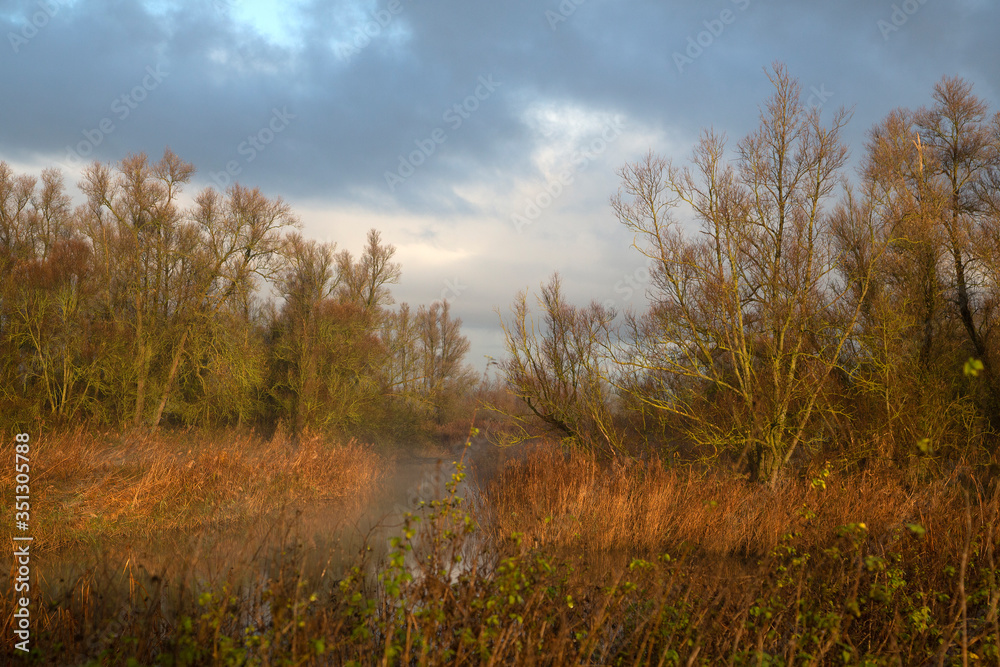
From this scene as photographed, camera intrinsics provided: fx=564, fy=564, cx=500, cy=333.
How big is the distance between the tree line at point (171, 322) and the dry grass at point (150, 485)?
3037 millimetres

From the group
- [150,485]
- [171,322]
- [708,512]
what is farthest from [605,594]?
[171,322]

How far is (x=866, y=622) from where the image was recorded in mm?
4531

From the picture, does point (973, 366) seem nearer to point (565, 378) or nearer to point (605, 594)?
point (605, 594)

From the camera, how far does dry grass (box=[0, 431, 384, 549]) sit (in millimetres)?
8700

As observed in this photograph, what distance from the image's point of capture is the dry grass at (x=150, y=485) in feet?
28.5

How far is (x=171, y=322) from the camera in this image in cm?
1755

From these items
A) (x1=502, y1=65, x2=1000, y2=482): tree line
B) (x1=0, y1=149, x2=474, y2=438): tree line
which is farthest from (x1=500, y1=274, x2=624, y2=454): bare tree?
(x1=0, y1=149, x2=474, y2=438): tree line

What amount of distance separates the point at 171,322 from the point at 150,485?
9171 mm

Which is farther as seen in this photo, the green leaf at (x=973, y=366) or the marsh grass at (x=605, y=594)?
the marsh grass at (x=605, y=594)

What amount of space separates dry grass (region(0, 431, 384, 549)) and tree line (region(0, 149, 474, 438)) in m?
3.04

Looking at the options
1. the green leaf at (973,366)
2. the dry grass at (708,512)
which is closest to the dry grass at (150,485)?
the dry grass at (708,512)

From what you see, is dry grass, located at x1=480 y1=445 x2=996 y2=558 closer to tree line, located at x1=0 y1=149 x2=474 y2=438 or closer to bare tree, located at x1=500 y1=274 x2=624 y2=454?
bare tree, located at x1=500 y1=274 x2=624 y2=454

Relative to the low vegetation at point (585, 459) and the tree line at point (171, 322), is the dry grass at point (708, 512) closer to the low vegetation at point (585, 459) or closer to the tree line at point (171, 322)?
the low vegetation at point (585, 459)

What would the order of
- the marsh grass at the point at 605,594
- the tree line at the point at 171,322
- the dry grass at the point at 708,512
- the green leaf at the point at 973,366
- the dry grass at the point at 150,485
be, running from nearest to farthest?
1. the green leaf at the point at 973,366
2. the marsh grass at the point at 605,594
3. the dry grass at the point at 708,512
4. the dry grass at the point at 150,485
5. the tree line at the point at 171,322
